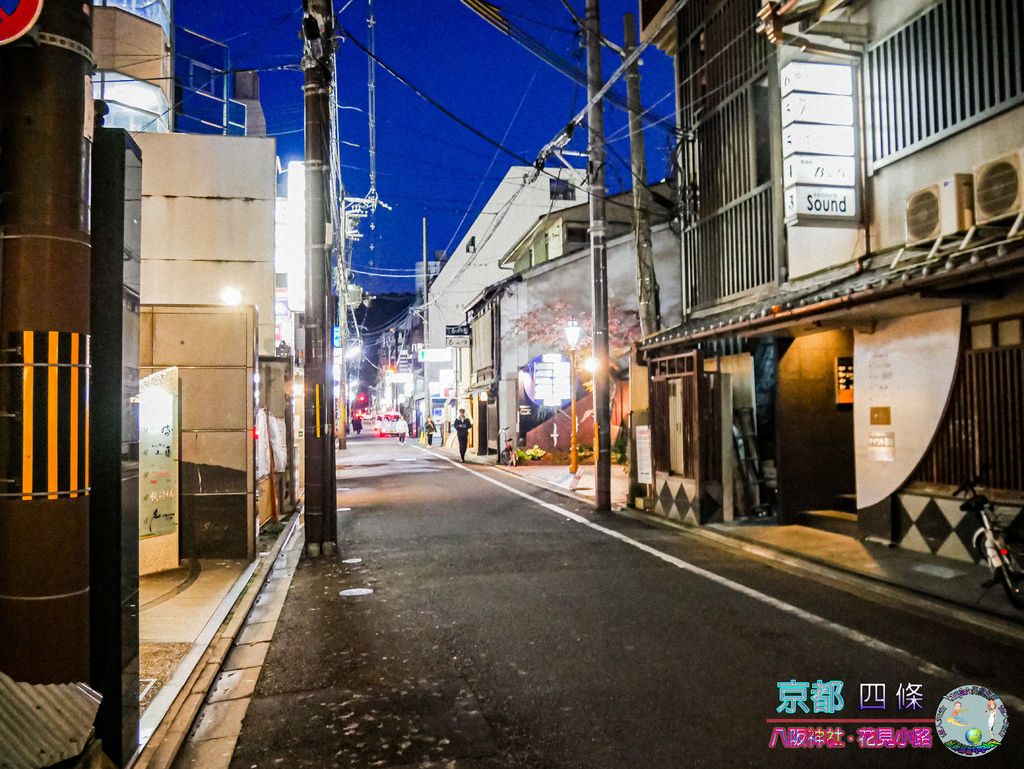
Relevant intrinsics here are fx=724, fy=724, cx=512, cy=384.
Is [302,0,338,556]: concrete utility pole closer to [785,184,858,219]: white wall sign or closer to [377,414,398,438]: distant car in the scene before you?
[785,184,858,219]: white wall sign

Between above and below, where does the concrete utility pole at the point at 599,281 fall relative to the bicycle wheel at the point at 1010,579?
above

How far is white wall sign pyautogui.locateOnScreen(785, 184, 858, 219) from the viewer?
411 inches

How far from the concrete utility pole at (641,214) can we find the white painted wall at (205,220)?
27.2 ft

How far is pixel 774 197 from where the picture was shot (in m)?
13.1

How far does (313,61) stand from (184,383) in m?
5.08

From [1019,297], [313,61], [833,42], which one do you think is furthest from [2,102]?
[833,42]

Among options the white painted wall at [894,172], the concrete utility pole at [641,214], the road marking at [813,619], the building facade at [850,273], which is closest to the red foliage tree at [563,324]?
the building facade at [850,273]

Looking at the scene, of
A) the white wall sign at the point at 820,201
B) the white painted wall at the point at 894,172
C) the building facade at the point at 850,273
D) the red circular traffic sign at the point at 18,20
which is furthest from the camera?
the white wall sign at the point at 820,201

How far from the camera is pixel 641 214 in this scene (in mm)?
15492

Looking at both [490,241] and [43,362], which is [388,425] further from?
[43,362]

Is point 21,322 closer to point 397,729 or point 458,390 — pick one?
point 397,729

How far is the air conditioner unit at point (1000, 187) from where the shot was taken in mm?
8203

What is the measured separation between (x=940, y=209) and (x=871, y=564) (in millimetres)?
4613

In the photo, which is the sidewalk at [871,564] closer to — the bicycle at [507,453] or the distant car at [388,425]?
the bicycle at [507,453]
